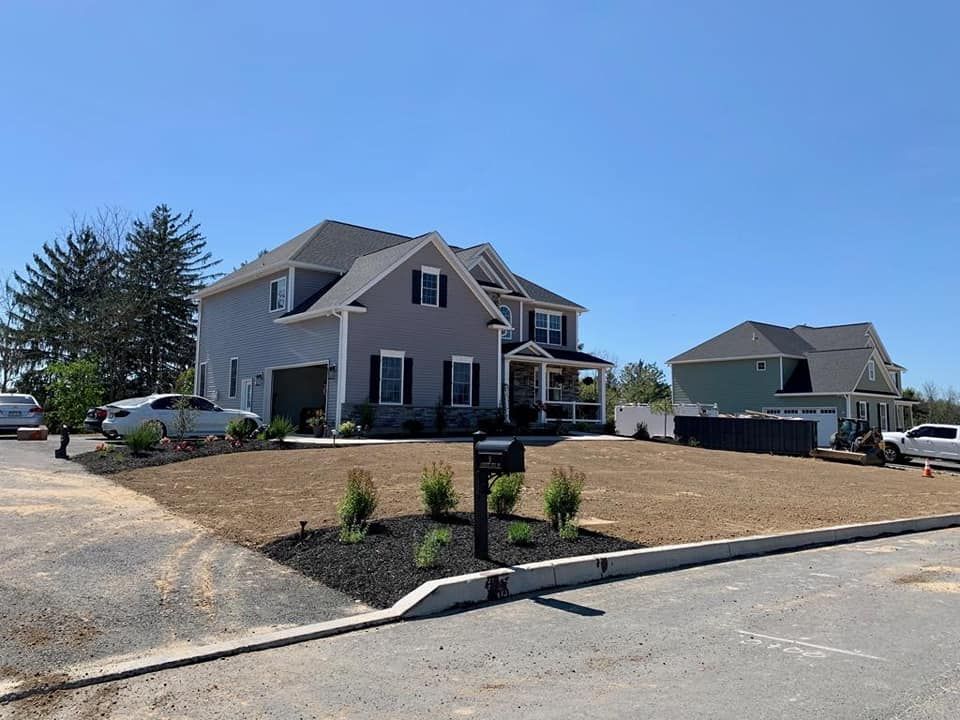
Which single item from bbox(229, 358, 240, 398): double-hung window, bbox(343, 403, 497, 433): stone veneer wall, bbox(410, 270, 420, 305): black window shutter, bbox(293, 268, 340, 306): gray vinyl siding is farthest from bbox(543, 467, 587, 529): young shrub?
bbox(229, 358, 240, 398): double-hung window

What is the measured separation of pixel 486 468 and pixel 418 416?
1758 cm

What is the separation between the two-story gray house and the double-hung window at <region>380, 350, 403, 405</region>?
0.12 ft

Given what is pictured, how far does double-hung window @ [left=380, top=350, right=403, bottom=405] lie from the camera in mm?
24031

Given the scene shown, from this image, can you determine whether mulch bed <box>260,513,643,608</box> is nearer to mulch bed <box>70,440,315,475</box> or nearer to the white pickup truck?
mulch bed <box>70,440,315,475</box>

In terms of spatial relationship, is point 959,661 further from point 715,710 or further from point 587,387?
point 587,387

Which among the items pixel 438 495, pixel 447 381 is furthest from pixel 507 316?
pixel 438 495

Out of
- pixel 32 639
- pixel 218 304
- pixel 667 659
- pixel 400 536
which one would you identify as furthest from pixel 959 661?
pixel 218 304

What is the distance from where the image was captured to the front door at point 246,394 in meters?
28.0

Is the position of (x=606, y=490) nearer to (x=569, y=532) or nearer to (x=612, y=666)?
(x=569, y=532)

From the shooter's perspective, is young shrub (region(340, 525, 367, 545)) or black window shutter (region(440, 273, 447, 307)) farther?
black window shutter (region(440, 273, 447, 307))

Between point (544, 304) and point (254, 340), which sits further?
point (544, 304)

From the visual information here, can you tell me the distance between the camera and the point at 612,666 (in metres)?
4.74

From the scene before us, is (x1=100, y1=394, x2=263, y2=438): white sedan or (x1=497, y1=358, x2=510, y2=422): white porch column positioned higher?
(x1=497, y1=358, x2=510, y2=422): white porch column

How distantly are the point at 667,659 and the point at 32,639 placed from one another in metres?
4.27
